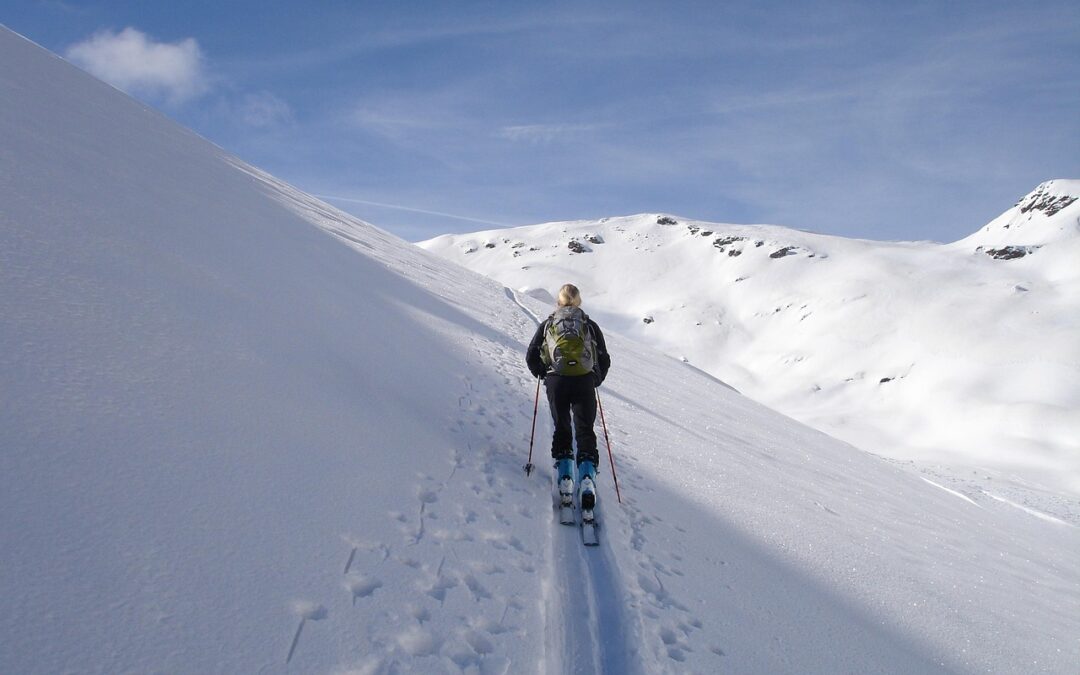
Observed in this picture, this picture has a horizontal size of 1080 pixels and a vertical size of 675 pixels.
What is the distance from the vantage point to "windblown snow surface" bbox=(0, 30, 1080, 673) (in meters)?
2.58

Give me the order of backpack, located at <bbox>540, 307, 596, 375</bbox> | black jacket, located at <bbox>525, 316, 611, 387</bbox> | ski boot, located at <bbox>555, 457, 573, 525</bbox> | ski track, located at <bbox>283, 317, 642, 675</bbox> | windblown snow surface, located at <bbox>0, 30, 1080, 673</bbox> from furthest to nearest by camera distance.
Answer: black jacket, located at <bbox>525, 316, 611, 387</bbox> < backpack, located at <bbox>540, 307, 596, 375</bbox> < ski boot, located at <bbox>555, 457, 573, 525</bbox> < ski track, located at <bbox>283, 317, 642, 675</bbox> < windblown snow surface, located at <bbox>0, 30, 1080, 673</bbox>

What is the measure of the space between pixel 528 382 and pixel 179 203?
20.7ft

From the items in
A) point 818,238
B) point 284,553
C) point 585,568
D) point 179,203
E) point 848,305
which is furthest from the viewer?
point 818,238

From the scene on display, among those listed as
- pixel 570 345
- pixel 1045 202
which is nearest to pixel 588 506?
Answer: pixel 570 345

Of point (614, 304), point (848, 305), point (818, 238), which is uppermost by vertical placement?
point (818, 238)

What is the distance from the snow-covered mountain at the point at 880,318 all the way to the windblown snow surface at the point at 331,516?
2670 cm

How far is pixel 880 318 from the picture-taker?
7100 cm

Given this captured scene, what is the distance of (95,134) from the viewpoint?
931 centimetres

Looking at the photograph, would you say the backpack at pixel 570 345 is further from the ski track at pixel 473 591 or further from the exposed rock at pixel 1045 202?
the exposed rock at pixel 1045 202

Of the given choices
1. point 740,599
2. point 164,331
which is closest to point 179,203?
point 164,331

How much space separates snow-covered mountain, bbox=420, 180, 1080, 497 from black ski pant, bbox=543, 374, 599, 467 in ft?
94.6

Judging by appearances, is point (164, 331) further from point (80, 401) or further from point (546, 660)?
point (546, 660)

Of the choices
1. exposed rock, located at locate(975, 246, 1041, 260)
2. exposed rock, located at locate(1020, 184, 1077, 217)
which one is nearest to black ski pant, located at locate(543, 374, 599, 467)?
exposed rock, located at locate(975, 246, 1041, 260)

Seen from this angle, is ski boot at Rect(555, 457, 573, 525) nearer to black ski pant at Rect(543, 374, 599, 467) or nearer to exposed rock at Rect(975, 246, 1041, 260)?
black ski pant at Rect(543, 374, 599, 467)
